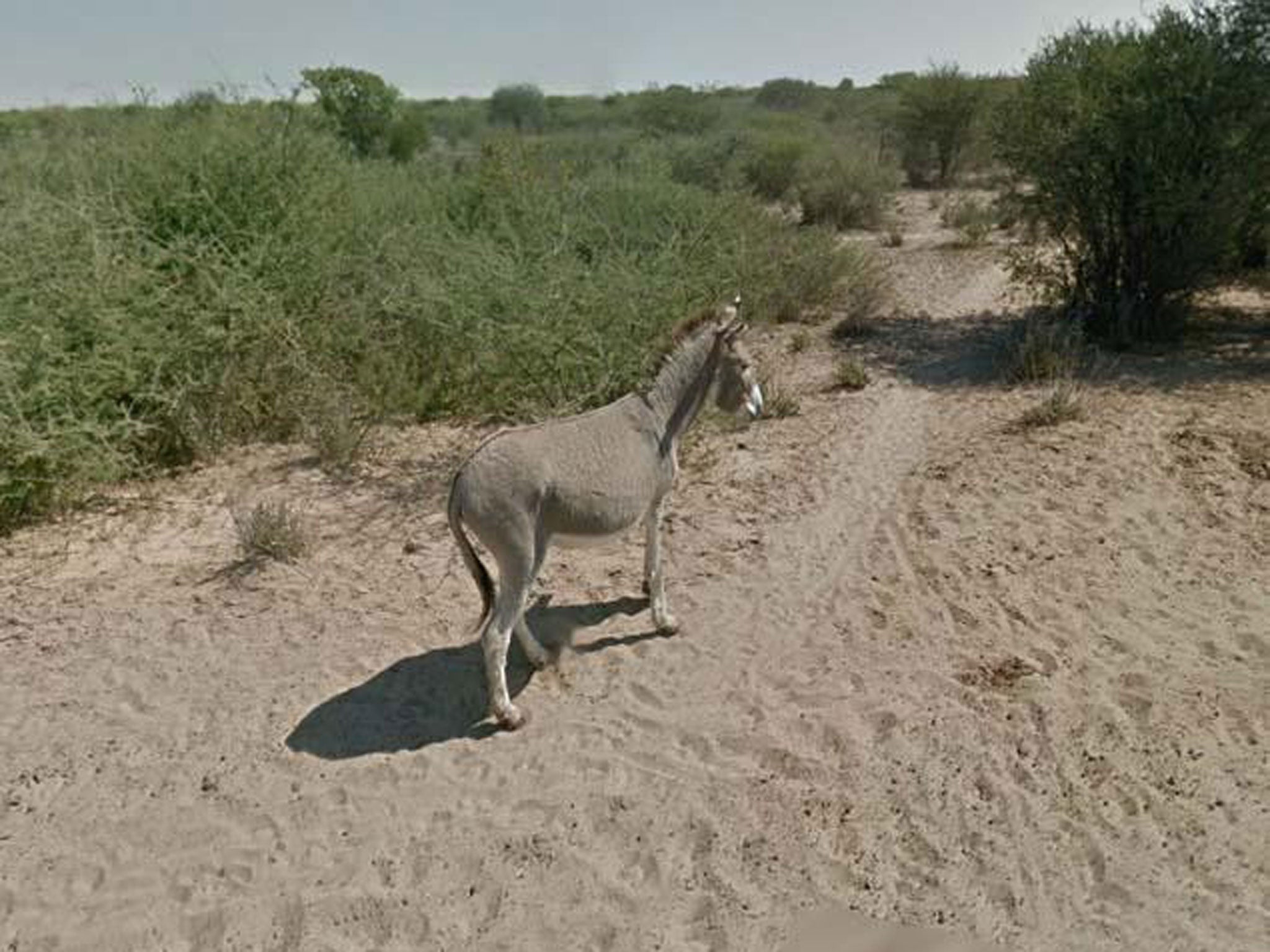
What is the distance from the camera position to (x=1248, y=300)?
37.0 feet

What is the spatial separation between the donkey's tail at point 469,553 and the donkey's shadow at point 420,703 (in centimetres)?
56

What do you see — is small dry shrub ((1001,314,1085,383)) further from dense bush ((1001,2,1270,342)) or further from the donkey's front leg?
the donkey's front leg

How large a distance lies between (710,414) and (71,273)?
5.36m

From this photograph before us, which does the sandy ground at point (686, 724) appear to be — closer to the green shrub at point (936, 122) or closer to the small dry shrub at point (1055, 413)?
the small dry shrub at point (1055, 413)

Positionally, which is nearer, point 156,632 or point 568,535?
point 568,535

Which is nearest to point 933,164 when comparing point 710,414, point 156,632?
point 710,414

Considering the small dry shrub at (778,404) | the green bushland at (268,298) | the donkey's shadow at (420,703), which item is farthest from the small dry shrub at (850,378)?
the donkey's shadow at (420,703)

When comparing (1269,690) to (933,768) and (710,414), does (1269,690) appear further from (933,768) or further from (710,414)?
(710,414)

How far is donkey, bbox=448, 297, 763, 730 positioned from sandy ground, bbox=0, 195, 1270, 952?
1.87ft

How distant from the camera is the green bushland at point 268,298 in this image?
611 cm

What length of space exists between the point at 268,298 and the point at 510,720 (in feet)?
17.5

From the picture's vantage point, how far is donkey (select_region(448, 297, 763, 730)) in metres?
3.44

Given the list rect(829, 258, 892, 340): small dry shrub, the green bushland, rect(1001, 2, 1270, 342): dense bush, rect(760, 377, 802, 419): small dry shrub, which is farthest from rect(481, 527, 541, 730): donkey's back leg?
rect(1001, 2, 1270, 342): dense bush

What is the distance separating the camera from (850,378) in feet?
28.3
